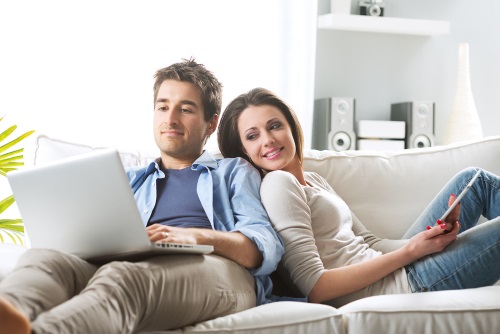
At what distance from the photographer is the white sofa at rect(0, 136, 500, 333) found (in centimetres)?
192

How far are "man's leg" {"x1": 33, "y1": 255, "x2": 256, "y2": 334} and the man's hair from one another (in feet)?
2.32

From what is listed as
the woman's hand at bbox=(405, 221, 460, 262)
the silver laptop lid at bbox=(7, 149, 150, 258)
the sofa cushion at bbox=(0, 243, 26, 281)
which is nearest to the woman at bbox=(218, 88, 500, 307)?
the woman's hand at bbox=(405, 221, 460, 262)

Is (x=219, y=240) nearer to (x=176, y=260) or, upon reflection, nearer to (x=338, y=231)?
(x=176, y=260)

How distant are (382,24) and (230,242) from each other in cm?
264

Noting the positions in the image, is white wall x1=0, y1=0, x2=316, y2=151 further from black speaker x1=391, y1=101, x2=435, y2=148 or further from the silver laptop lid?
the silver laptop lid

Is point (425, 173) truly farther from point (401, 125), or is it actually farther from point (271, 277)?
point (401, 125)

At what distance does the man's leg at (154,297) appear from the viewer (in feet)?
4.81

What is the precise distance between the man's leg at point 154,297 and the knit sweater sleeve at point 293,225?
18cm

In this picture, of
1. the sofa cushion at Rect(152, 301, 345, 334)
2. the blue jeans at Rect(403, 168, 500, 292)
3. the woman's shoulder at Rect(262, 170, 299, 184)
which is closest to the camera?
the sofa cushion at Rect(152, 301, 345, 334)

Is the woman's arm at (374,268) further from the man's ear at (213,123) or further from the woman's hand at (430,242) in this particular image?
the man's ear at (213,123)

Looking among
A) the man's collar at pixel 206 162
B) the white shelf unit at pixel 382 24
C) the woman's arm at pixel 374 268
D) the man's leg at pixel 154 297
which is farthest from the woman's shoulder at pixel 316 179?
the white shelf unit at pixel 382 24

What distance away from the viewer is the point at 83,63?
3766 mm

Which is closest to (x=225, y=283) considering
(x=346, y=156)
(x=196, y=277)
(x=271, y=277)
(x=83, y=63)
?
(x=196, y=277)

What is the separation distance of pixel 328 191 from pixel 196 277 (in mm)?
892
